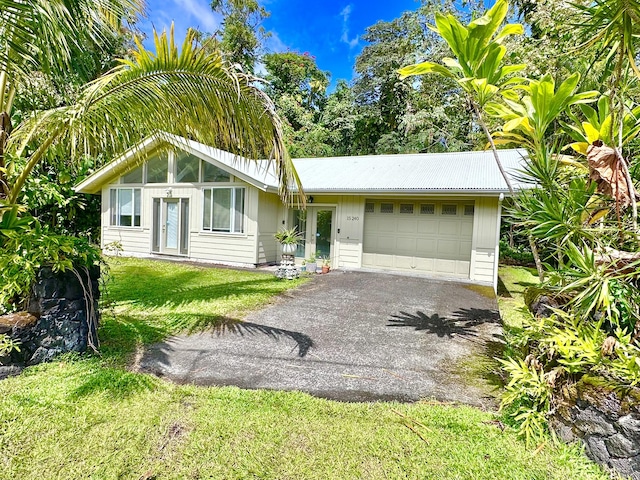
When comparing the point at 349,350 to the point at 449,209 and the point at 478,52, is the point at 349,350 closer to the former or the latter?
the point at 478,52

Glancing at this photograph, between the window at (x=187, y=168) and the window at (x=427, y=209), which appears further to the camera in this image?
the window at (x=187, y=168)

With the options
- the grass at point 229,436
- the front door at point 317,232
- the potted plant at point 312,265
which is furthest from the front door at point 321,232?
the grass at point 229,436

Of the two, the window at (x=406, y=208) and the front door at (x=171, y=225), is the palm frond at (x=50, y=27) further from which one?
the front door at (x=171, y=225)

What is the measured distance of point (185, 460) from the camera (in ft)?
7.85

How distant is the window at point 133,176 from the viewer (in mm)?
13102

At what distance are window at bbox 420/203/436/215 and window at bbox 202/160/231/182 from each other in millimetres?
6299

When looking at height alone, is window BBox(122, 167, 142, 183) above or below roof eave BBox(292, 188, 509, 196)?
above

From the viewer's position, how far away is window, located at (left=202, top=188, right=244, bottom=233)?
37.4ft

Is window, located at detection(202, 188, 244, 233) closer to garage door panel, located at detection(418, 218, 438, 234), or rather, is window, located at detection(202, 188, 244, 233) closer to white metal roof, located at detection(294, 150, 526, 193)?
white metal roof, located at detection(294, 150, 526, 193)

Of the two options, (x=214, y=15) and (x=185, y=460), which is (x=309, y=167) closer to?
(x=185, y=460)

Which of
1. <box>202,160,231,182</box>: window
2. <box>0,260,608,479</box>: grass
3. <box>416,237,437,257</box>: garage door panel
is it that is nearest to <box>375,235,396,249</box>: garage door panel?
<box>416,237,437,257</box>: garage door panel

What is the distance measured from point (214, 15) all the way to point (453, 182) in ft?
75.1

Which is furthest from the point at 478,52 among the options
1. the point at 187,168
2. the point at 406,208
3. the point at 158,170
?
the point at 158,170

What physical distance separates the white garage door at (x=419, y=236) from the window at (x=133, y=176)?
8.55 metres
